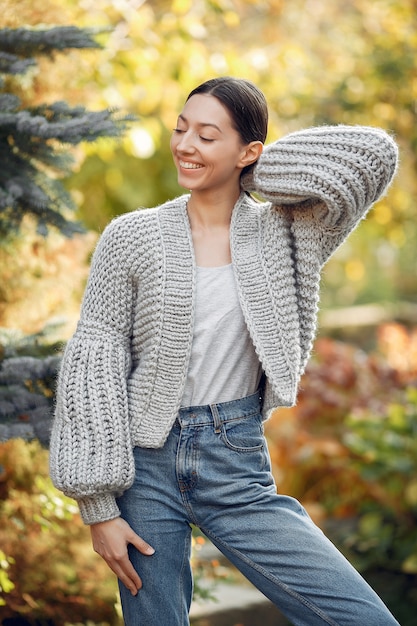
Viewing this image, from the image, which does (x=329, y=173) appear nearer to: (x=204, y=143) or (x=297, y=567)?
(x=204, y=143)

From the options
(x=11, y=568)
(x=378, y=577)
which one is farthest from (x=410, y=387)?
(x=11, y=568)

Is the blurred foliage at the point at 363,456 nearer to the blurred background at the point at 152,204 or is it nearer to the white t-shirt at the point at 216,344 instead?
the blurred background at the point at 152,204

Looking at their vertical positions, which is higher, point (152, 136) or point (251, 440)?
point (152, 136)

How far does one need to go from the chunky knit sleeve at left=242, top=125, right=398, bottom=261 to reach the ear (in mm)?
23

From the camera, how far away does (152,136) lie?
446cm

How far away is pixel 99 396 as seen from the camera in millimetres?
2121

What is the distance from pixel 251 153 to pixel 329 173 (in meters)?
0.23

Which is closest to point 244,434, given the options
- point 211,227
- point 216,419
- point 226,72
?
point 216,419

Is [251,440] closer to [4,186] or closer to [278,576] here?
[278,576]

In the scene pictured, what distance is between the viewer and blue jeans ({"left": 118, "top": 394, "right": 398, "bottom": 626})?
206cm

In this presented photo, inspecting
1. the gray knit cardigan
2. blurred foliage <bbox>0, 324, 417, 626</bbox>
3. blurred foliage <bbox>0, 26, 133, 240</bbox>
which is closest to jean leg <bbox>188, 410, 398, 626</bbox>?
the gray knit cardigan

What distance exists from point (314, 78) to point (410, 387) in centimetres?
418

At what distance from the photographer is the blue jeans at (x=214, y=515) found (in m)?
2.06

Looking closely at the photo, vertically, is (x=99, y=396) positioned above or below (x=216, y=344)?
below
